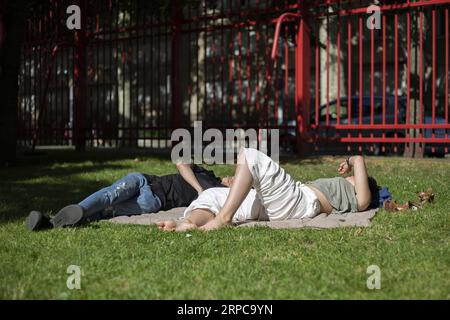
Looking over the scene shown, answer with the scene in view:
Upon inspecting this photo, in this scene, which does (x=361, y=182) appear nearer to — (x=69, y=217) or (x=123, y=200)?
(x=123, y=200)

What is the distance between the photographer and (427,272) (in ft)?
11.6

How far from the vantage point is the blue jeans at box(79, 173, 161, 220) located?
539cm

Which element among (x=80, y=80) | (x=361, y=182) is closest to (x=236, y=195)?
(x=361, y=182)

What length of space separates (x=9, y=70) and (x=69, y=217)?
595 centimetres

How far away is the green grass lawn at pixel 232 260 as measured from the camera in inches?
126

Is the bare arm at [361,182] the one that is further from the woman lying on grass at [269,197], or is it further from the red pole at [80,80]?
the red pole at [80,80]

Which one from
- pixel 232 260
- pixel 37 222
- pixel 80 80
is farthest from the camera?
pixel 80 80

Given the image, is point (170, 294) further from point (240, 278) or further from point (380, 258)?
point (380, 258)

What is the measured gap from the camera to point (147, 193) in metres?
5.97

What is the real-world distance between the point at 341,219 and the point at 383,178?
7.43 ft

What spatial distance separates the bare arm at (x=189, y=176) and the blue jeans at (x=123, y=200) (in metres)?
0.35

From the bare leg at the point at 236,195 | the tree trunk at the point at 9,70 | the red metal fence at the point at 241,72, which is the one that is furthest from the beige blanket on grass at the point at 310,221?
the tree trunk at the point at 9,70

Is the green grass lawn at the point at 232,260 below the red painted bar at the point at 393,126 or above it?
below
